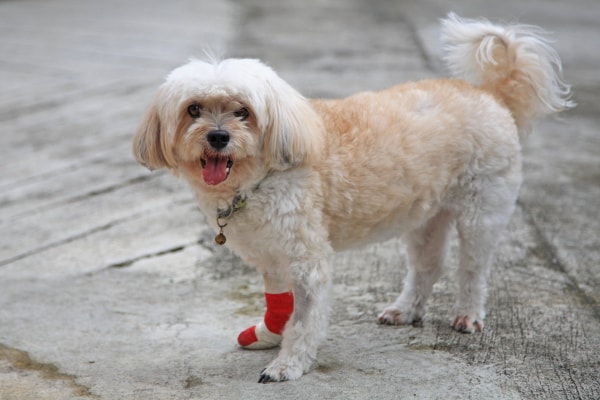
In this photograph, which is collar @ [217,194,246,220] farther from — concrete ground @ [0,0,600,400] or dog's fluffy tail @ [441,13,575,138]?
dog's fluffy tail @ [441,13,575,138]

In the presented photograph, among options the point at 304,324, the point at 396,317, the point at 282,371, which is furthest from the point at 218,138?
the point at 396,317

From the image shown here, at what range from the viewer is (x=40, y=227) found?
5.52 meters

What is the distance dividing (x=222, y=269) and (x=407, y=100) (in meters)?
1.62

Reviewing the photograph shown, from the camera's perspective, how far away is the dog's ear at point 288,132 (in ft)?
10.8

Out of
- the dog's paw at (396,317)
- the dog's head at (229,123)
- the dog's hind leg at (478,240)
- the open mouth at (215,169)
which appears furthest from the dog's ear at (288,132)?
the dog's paw at (396,317)

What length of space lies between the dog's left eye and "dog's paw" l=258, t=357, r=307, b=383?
1054 mm

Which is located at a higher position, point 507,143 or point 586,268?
point 507,143

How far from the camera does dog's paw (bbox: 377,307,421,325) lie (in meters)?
4.07

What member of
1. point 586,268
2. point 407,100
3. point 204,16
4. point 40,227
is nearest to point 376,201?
point 407,100

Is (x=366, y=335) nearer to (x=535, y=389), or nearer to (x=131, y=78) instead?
(x=535, y=389)

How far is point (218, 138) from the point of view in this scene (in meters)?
3.23

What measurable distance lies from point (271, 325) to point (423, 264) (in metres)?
0.90

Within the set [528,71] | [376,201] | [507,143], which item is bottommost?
[376,201]

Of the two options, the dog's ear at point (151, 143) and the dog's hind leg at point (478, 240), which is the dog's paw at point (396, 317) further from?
the dog's ear at point (151, 143)
